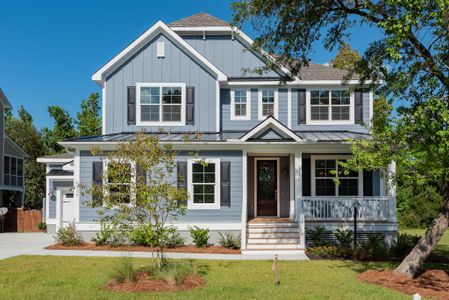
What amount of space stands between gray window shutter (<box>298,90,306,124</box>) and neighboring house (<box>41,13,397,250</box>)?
0.14 feet

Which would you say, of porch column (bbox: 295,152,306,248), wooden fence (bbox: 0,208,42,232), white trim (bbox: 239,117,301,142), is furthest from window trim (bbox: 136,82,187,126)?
wooden fence (bbox: 0,208,42,232)

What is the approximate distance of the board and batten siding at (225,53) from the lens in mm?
19266

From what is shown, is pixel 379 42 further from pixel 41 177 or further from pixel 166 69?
pixel 41 177

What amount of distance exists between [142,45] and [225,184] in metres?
6.46

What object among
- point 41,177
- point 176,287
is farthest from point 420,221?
point 41,177

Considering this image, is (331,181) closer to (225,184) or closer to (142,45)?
(225,184)

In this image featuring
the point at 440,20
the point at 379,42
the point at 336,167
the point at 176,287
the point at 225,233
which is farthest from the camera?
the point at 336,167

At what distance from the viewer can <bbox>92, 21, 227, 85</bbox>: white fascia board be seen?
57.3 feet

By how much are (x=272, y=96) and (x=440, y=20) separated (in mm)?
10312

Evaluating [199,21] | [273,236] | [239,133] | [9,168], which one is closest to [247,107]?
[239,133]

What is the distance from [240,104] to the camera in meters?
18.7

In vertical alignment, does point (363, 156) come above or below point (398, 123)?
below

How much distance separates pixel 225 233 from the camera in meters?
15.9

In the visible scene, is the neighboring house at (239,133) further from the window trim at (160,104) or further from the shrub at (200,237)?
Answer: the shrub at (200,237)
